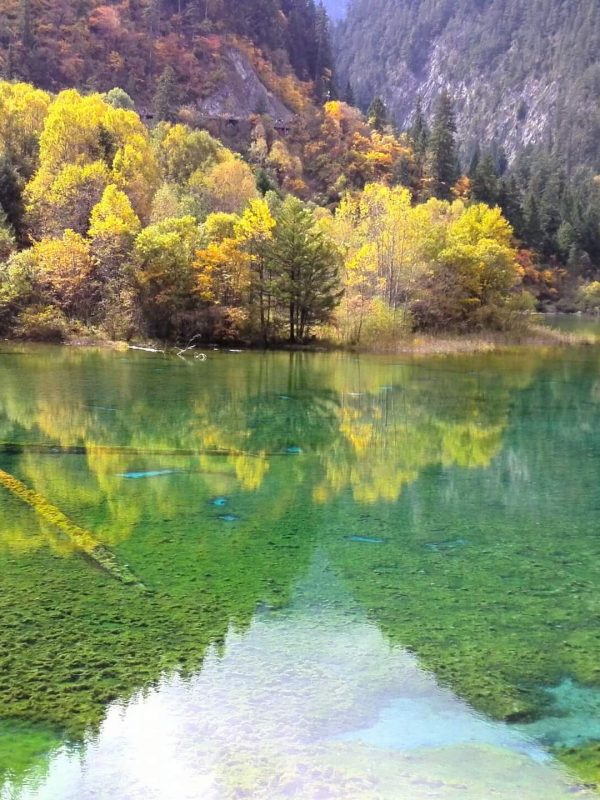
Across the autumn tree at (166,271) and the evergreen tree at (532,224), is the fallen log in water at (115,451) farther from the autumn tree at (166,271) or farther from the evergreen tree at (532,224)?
the evergreen tree at (532,224)

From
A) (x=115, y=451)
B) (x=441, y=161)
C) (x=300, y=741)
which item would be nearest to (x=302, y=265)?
(x=115, y=451)

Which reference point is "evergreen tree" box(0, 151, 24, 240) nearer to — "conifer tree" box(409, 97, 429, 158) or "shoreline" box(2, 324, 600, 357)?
"shoreline" box(2, 324, 600, 357)

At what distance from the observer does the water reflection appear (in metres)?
4.51

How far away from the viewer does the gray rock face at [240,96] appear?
97.2 metres

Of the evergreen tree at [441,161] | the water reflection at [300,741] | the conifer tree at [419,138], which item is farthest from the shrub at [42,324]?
the conifer tree at [419,138]

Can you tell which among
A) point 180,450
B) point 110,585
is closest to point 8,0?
point 180,450

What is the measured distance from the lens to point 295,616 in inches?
274

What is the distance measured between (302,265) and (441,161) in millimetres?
52470

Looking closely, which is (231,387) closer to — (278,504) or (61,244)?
(278,504)

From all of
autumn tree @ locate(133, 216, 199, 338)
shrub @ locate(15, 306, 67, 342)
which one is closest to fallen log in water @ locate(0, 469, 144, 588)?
autumn tree @ locate(133, 216, 199, 338)

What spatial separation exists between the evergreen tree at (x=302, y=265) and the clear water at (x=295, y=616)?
25568mm

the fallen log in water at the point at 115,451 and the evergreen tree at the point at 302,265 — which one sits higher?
the evergreen tree at the point at 302,265

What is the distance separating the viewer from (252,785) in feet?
14.8

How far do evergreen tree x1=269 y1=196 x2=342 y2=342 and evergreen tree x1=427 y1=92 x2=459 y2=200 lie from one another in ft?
152
